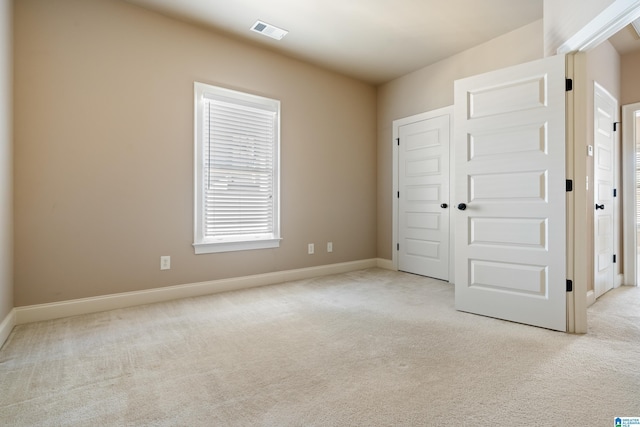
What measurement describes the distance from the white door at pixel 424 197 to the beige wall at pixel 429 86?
231 mm

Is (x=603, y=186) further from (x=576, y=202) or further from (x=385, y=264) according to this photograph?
(x=385, y=264)

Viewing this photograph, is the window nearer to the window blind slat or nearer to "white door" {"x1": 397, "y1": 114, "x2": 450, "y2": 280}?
the window blind slat

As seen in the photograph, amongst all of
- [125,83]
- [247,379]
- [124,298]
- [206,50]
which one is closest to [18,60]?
[125,83]

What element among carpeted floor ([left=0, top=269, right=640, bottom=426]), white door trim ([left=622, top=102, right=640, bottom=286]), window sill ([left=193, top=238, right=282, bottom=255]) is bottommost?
carpeted floor ([left=0, top=269, right=640, bottom=426])

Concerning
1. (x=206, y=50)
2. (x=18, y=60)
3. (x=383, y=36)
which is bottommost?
(x=18, y=60)

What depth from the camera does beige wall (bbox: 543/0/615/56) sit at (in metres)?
2.14

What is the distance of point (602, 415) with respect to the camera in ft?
4.72

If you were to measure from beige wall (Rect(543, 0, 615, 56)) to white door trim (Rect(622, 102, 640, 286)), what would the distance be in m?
2.09

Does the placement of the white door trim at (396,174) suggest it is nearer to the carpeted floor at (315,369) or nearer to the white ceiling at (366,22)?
the white ceiling at (366,22)

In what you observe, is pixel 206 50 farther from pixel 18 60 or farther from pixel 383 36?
pixel 383 36

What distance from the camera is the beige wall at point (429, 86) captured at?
3396mm

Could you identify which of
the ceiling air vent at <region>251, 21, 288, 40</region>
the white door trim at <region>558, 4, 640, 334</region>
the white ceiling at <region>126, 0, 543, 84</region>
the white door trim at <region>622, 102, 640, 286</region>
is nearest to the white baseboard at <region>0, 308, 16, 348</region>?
the white ceiling at <region>126, 0, 543, 84</region>

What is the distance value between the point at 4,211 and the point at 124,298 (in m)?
1.14

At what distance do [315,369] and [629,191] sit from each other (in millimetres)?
4390
